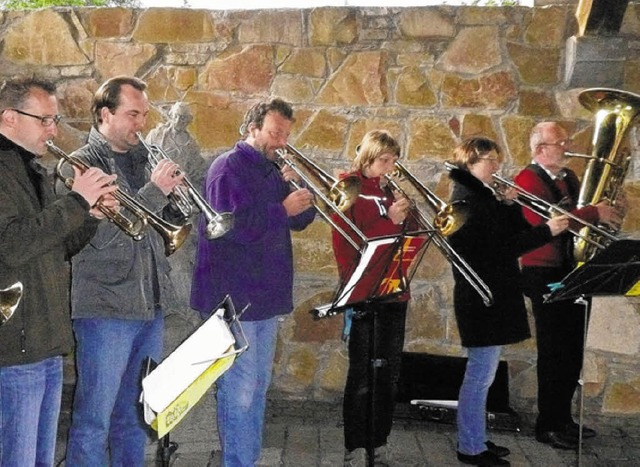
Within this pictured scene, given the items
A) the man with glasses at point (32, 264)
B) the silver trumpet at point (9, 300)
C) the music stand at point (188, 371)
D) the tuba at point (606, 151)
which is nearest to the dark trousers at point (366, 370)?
the tuba at point (606, 151)

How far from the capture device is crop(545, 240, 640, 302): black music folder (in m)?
3.23

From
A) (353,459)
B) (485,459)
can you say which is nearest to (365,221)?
(353,459)

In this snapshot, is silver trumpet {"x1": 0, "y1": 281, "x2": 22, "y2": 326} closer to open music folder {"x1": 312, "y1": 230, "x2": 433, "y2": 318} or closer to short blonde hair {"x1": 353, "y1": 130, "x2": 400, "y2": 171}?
Answer: open music folder {"x1": 312, "y1": 230, "x2": 433, "y2": 318}

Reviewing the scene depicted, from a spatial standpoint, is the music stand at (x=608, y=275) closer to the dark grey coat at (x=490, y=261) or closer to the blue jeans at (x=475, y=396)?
the dark grey coat at (x=490, y=261)

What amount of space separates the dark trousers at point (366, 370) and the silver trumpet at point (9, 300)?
1734 millimetres

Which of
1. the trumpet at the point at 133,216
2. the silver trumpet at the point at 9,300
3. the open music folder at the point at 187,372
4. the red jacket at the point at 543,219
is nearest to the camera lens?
the open music folder at the point at 187,372

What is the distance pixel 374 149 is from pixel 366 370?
112 cm

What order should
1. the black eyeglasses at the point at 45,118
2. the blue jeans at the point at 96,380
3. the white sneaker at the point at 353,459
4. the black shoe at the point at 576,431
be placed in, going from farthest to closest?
1. the black shoe at the point at 576,431
2. the white sneaker at the point at 353,459
3. the blue jeans at the point at 96,380
4. the black eyeglasses at the point at 45,118

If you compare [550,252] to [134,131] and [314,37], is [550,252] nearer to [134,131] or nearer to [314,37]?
[314,37]

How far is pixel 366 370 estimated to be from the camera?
379cm

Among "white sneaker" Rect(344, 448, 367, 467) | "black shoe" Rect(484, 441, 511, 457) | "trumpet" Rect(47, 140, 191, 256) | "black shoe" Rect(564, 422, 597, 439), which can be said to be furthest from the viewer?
"black shoe" Rect(564, 422, 597, 439)

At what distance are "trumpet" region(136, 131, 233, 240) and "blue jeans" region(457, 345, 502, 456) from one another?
156 cm

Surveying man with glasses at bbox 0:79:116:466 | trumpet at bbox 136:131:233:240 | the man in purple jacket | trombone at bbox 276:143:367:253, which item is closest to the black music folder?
trombone at bbox 276:143:367:253

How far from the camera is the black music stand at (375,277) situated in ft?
10.2
